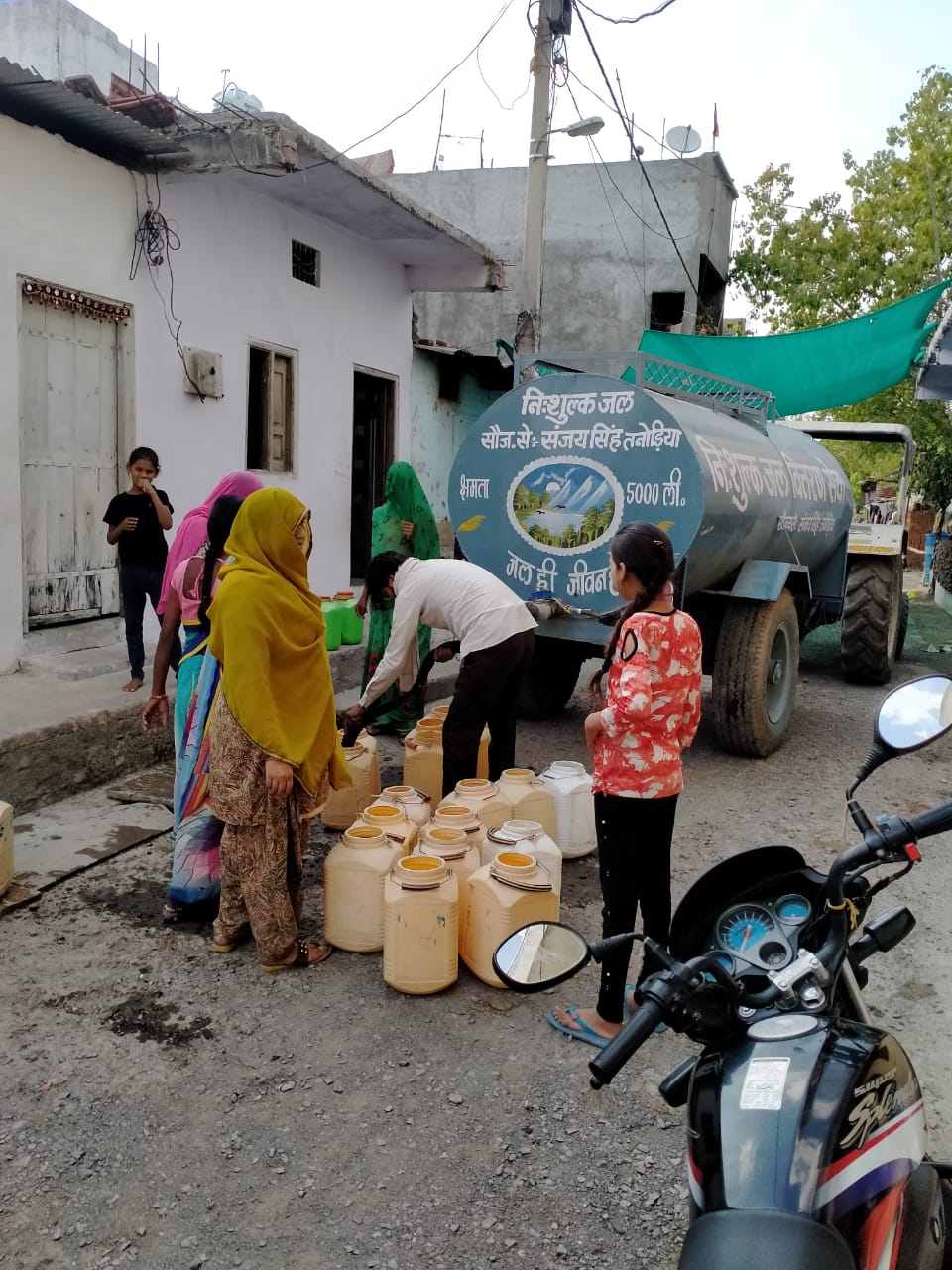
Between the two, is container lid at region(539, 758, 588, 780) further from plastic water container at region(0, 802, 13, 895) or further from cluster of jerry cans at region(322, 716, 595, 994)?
plastic water container at region(0, 802, 13, 895)

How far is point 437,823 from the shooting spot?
3.63 meters

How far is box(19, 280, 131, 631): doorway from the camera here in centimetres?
586

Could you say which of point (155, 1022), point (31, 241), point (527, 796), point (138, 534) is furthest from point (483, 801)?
point (31, 241)

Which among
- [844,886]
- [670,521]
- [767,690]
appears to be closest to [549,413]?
[670,521]

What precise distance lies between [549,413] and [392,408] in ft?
16.2

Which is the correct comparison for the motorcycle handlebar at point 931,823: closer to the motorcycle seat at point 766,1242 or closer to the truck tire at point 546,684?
the motorcycle seat at point 766,1242

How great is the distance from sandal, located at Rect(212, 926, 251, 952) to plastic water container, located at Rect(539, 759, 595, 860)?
1.44 m

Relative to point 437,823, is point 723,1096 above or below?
above

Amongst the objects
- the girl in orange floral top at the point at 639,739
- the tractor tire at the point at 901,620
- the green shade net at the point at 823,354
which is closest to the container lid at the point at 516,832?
the girl in orange floral top at the point at 639,739

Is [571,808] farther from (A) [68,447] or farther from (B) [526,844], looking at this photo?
(A) [68,447]

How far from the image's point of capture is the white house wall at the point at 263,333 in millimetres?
6812

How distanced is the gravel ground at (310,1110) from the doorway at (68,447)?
2.84m

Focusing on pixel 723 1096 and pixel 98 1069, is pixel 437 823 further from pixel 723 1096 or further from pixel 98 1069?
pixel 723 1096

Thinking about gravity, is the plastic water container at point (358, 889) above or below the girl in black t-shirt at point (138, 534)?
below
